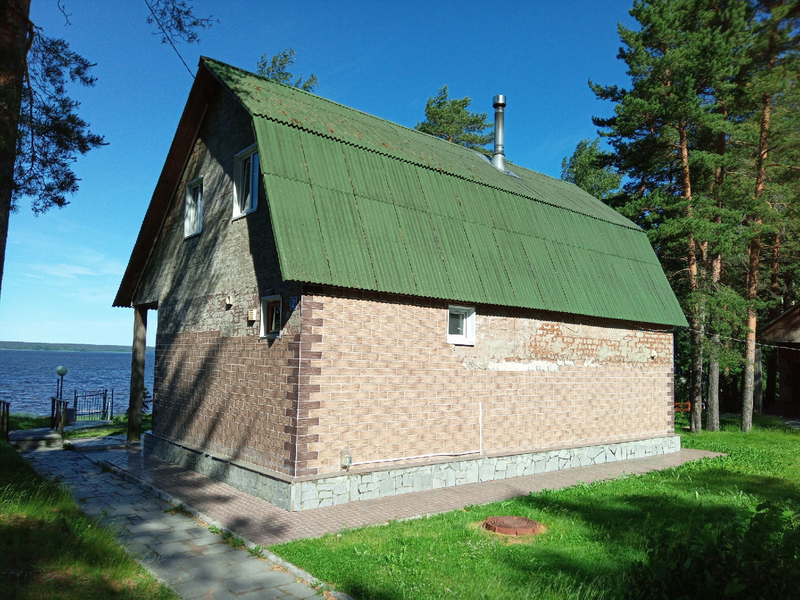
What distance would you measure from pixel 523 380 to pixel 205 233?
773 cm

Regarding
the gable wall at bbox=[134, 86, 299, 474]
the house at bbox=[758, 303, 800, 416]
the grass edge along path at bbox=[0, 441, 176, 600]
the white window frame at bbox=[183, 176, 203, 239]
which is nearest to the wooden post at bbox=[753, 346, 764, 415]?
the house at bbox=[758, 303, 800, 416]

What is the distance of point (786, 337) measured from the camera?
80.5ft

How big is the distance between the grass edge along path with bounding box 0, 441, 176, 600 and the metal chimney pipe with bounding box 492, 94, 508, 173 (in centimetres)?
1372

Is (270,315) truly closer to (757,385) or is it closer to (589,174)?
(757,385)

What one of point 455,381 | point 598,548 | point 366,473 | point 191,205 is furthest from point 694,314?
point 191,205

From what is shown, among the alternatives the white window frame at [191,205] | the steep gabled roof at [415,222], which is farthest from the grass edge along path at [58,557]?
the white window frame at [191,205]

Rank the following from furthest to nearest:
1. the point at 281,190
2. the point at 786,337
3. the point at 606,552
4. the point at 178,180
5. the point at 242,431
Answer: the point at 786,337 < the point at 178,180 < the point at 242,431 < the point at 281,190 < the point at 606,552

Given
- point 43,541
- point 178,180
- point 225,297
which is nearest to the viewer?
point 43,541

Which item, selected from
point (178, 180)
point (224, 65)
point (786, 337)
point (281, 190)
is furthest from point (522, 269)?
point (786, 337)

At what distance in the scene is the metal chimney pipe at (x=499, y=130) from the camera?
16.6m

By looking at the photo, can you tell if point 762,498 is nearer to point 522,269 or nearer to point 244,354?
point 522,269

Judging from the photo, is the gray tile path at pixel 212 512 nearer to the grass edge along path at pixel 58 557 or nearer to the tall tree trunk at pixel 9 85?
the grass edge along path at pixel 58 557

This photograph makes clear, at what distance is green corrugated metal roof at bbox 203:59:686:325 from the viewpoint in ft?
30.5

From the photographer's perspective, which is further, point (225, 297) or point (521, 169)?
point (521, 169)
